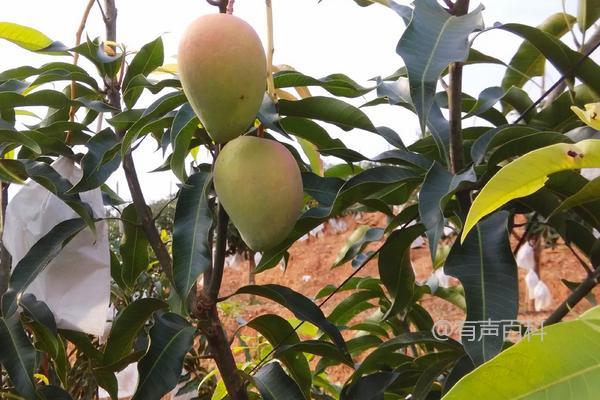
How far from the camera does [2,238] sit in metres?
1.00

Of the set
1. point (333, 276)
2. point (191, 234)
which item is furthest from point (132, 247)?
point (333, 276)

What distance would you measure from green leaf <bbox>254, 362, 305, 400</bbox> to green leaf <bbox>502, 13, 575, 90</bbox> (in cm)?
54

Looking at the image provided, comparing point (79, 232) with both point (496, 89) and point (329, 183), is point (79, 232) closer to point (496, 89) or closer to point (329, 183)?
point (329, 183)

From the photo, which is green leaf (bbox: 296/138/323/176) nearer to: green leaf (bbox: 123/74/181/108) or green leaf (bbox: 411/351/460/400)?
green leaf (bbox: 123/74/181/108)

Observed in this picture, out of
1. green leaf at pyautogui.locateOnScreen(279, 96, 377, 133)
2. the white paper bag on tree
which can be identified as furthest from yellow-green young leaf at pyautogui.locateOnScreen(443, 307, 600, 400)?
the white paper bag on tree

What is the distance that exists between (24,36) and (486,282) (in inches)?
30.7

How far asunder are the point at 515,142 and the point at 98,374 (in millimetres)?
621

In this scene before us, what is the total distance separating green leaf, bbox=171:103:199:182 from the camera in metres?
0.67

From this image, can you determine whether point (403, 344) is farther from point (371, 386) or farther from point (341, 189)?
point (341, 189)

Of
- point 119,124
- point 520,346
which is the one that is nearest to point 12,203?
point 119,124

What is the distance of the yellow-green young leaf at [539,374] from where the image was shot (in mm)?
346

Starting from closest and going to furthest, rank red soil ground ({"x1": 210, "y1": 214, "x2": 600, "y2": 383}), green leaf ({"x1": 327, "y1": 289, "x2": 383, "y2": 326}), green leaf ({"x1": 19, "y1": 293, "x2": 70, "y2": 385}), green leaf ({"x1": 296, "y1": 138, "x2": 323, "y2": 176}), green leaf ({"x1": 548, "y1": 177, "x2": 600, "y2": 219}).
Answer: green leaf ({"x1": 548, "y1": 177, "x2": 600, "y2": 219})
green leaf ({"x1": 19, "y1": 293, "x2": 70, "y2": 385})
green leaf ({"x1": 296, "y1": 138, "x2": 323, "y2": 176})
green leaf ({"x1": 327, "y1": 289, "x2": 383, "y2": 326})
red soil ground ({"x1": 210, "y1": 214, "x2": 600, "y2": 383})

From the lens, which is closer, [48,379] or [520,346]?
[520,346]

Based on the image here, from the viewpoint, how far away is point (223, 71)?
1.78 ft
